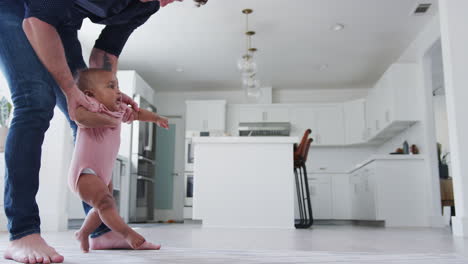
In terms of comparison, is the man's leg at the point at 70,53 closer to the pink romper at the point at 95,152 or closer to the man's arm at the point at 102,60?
the man's arm at the point at 102,60

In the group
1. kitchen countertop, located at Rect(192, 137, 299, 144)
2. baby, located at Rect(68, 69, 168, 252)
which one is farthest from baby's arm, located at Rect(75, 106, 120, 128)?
kitchen countertop, located at Rect(192, 137, 299, 144)

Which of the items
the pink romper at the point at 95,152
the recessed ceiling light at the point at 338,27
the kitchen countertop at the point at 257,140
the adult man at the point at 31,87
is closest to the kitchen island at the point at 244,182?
the kitchen countertop at the point at 257,140

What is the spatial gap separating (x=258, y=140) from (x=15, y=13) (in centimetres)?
312

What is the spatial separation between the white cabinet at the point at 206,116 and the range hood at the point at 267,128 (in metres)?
0.39

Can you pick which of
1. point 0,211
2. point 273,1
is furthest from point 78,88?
point 273,1

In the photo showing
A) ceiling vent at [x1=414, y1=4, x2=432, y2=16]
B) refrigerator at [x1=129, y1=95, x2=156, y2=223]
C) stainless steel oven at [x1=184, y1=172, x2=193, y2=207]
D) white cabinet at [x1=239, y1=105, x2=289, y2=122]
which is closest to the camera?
ceiling vent at [x1=414, y1=4, x2=432, y2=16]

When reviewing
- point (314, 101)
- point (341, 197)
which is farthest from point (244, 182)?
point (314, 101)

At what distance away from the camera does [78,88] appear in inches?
43.6

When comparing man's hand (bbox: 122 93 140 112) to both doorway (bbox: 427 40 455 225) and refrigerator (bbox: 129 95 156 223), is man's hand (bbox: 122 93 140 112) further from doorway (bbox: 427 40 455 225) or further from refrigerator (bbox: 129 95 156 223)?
refrigerator (bbox: 129 95 156 223)

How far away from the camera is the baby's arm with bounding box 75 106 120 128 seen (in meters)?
1.08

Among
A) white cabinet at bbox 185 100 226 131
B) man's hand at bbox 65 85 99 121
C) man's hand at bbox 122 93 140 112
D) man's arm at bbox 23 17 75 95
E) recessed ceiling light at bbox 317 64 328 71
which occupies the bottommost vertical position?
man's hand at bbox 65 85 99 121

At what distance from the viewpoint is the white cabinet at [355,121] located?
714 cm

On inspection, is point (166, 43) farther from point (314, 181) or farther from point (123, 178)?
point (314, 181)

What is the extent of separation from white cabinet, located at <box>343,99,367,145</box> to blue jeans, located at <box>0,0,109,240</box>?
21.6 feet
